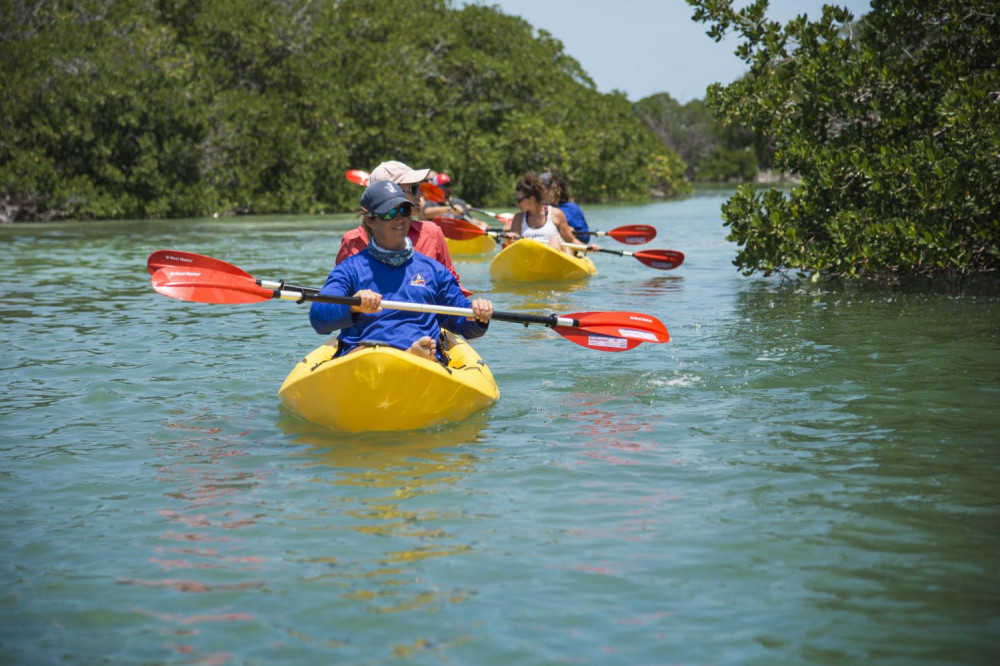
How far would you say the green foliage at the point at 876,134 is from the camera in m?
10.7

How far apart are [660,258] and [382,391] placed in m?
9.55

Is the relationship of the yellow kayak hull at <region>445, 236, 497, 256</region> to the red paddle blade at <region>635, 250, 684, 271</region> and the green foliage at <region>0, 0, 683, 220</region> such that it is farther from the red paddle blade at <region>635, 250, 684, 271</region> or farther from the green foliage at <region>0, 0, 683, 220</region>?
the green foliage at <region>0, 0, 683, 220</region>

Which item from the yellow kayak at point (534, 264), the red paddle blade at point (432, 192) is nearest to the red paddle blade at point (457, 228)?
the yellow kayak at point (534, 264)

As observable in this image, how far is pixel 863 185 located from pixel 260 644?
31.5ft

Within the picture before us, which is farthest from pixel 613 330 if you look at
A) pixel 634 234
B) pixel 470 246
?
pixel 470 246

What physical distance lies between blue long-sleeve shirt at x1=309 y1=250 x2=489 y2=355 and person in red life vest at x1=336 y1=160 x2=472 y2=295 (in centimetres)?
23

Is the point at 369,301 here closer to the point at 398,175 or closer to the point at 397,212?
the point at 397,212

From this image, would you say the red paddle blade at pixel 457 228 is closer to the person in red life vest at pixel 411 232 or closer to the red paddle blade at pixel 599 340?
the person in red life vest at pixel 411 232

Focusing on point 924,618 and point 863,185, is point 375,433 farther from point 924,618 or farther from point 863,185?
point 863,185

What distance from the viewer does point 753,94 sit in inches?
484

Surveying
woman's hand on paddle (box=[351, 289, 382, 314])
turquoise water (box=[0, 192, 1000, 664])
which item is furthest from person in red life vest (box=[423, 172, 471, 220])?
woman's hand on paddle (box=[351, 289, 382, 314])

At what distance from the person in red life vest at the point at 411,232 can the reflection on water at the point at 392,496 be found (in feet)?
3.47

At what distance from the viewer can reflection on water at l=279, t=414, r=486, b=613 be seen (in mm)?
3770

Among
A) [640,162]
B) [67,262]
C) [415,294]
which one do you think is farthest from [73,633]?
[640,162]
